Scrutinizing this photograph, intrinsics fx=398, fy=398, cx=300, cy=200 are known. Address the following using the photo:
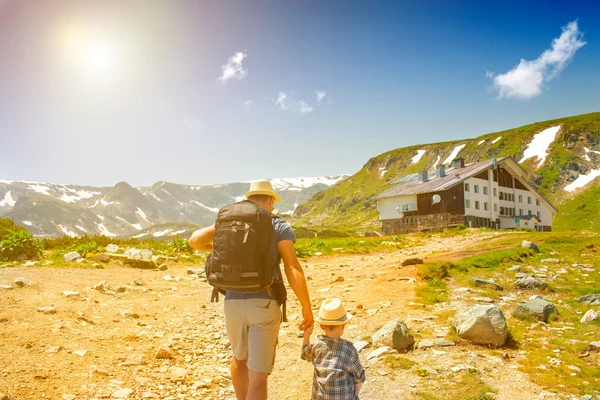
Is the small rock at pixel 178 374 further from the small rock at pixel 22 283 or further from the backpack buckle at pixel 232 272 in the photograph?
the small rock at pixel 22 283

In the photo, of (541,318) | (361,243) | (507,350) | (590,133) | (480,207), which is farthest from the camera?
(590,133)

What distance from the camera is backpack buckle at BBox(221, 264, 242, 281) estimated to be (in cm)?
404

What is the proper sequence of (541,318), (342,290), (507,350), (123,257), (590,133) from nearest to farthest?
(507,350) → (541,318) → (342,290) → (123,257) → (590,133)

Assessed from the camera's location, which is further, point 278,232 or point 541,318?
point 541,318

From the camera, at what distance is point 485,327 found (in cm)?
697

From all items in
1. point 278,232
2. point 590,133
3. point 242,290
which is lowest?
point 242,290

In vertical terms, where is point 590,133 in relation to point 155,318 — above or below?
above

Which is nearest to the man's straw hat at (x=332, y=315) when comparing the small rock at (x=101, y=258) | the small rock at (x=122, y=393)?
the small rock at (x=122, y=393)

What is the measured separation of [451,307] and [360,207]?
175670mm

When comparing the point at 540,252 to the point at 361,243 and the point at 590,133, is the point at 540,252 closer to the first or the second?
the point at 361,243

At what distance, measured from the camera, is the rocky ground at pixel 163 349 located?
227 inches

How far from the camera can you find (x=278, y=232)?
433cm

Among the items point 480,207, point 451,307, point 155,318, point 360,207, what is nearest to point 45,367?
point 155,318

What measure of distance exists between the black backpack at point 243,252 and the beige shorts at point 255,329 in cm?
19
